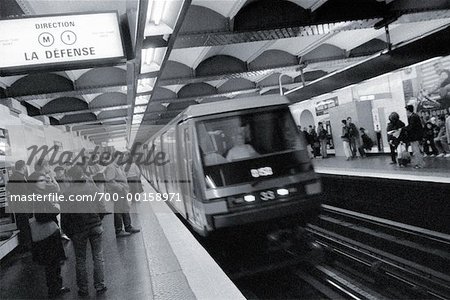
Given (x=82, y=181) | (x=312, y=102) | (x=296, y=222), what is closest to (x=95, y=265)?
(x=82, y=181)

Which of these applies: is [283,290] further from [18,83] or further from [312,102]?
Answer: [312,102]

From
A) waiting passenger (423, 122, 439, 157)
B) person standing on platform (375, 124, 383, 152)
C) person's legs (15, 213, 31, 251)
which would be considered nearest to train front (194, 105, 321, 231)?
person's legs (15, 213, 31, 251)

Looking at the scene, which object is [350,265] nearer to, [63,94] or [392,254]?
[392,254]

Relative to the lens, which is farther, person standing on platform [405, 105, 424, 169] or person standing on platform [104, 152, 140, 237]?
person standing on platform [405, 105, 424, 169]

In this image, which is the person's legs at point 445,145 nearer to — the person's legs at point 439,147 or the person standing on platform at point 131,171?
the person's legs at point 439,147

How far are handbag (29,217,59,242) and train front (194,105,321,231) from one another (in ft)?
7.12

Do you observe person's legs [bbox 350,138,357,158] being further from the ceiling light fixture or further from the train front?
the ceiling light fixture

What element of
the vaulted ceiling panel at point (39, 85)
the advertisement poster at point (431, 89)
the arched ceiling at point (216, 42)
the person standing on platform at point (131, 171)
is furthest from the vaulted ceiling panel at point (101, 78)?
the advertisement poster at point (431, 89)

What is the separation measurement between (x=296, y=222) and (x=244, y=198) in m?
0.95

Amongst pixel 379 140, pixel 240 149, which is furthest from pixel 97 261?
pixel 379 140

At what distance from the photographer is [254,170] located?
6.00m

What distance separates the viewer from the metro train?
5.79 meters

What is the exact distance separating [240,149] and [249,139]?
9.6 inches

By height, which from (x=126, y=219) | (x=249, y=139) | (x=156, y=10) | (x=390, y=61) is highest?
(x=156, y=10)
